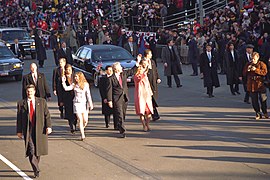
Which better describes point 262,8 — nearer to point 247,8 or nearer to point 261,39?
point 247,8

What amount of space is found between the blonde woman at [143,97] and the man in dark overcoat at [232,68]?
5589mm

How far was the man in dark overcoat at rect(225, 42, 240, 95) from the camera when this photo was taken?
19.6 meters

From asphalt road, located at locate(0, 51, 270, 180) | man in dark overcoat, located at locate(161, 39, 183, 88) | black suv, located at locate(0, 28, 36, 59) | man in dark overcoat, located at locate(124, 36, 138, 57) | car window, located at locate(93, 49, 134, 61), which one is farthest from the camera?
black suv, located at locate(0, 28, 36, 59)

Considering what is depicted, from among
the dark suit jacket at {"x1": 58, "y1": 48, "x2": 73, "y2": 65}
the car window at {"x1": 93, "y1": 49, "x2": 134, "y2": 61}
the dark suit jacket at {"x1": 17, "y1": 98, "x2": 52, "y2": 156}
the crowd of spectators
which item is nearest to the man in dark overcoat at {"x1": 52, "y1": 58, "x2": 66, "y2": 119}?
the dark suit jacket at {"x1": 17, "y1": 98, "x2": 52, "y2": 156}

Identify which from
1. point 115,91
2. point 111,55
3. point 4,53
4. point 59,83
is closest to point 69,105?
point 59,83

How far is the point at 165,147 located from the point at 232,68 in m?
7.70

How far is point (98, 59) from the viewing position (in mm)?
23625

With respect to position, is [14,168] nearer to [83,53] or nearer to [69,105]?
[69,105]

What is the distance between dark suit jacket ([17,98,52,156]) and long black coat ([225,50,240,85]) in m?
9.65

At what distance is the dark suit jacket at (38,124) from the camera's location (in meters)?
10.8

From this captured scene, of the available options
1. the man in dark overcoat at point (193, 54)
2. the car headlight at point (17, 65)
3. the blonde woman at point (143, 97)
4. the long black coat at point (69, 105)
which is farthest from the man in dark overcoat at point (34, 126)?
the car headlight at point (17, 65)

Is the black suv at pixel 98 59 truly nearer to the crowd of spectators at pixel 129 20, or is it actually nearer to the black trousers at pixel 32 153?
the crowd of spectators at pixel 129 20

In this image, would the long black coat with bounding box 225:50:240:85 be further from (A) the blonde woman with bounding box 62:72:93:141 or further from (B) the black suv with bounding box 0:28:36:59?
(B) the black suv with bounding box 0:28:36:59

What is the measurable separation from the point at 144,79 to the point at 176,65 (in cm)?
777
